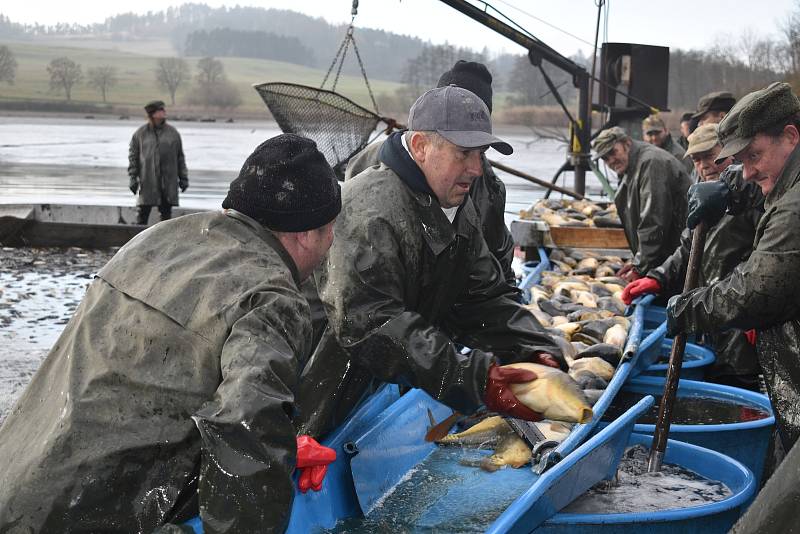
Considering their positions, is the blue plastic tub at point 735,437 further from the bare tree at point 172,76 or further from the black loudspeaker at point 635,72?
the bare tree at point 172,76

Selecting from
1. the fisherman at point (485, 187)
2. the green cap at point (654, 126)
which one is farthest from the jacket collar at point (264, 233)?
the green cap at point (654, 126)

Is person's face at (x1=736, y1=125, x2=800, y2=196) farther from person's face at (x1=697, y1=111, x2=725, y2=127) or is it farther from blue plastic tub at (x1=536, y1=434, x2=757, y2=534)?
person's face at (x1=697, y1=111, x2=725, y2=127)

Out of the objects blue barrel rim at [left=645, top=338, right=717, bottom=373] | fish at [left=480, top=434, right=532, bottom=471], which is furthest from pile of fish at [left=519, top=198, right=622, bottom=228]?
fish at [left=480, top=434, right=532, bottom=471]

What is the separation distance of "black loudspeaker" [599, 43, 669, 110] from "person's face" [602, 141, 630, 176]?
7.94m

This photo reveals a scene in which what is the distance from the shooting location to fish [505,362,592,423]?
335 cm

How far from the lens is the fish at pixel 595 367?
560cm

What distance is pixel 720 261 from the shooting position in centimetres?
572

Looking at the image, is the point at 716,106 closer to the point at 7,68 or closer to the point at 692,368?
the point at 692,368

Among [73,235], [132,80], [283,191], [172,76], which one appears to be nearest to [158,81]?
[172,76]

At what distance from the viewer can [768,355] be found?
402 cm

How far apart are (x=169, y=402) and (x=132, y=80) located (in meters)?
129

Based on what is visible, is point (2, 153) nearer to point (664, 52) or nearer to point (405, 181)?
point (664, 52)

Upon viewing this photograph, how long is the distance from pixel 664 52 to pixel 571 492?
13212 millimetres

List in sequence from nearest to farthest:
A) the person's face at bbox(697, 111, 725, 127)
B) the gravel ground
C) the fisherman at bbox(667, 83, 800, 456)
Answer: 1. the fisherman at bbox(667, 83, 800, 456)
2. the gravel ground
3. the person's face at bbox(697, 111, 725, 127)
